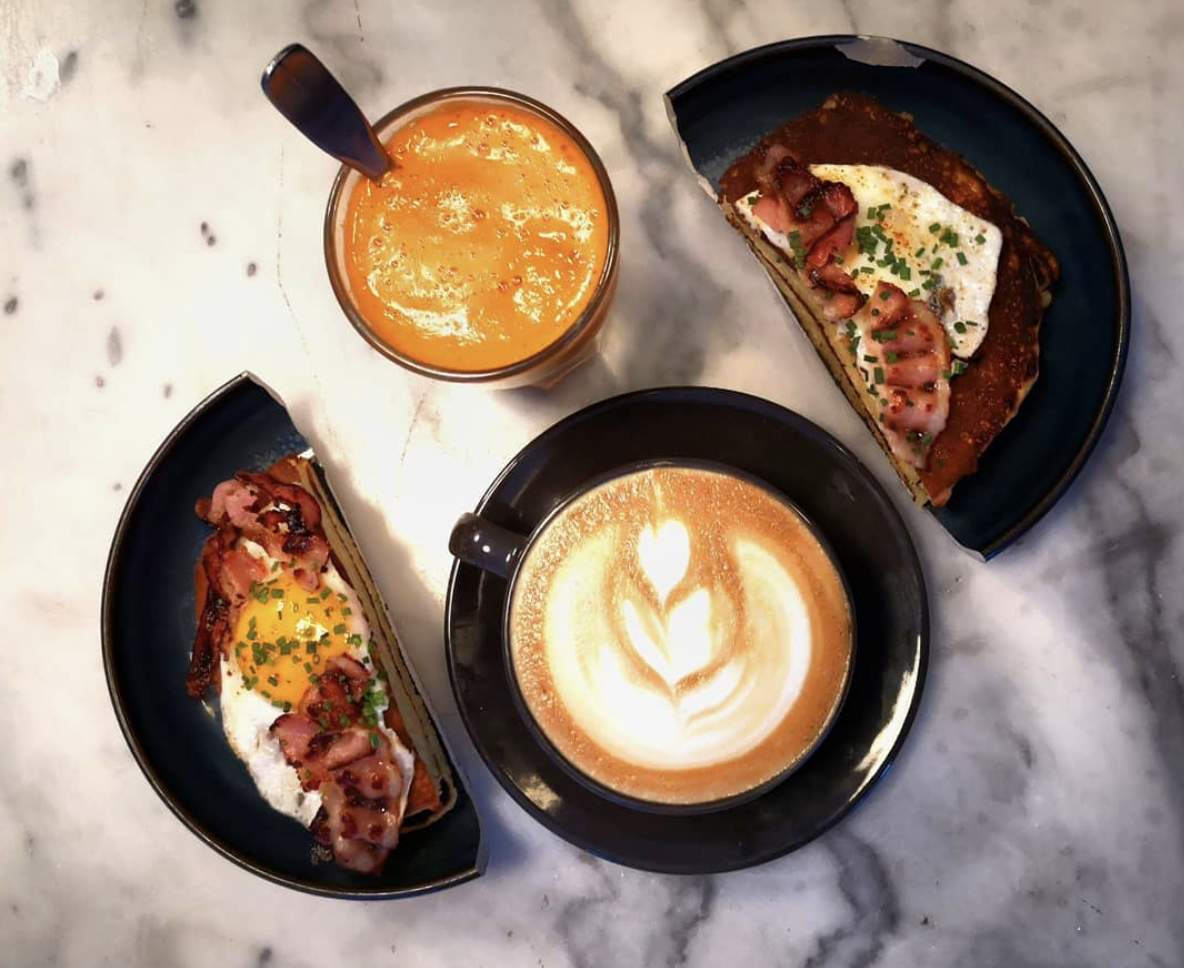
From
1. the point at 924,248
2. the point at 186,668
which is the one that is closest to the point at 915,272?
the point at 924,248

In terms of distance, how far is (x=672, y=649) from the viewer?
6.45ft

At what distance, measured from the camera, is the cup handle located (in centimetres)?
203

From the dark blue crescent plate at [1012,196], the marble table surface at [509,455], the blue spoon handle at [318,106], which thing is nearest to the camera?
the blue spoon handle at [318,106]

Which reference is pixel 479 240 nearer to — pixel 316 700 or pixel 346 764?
pixel 316 700

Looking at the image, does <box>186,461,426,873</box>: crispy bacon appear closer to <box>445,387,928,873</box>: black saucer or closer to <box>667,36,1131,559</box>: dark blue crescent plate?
<box>445,387,928,873</box>: black saucer

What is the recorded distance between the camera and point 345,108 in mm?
1934

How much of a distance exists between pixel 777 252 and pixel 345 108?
974 millimetres

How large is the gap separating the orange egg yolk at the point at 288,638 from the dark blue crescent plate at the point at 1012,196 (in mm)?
1307

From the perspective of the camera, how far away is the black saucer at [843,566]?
209 cm

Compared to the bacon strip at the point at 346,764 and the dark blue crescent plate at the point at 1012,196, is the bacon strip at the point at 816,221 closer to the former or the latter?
the dark blue crescent plate at the point at 1012,196

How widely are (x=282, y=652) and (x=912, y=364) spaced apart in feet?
4.82

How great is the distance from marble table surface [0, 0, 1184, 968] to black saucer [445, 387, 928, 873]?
0.25 m

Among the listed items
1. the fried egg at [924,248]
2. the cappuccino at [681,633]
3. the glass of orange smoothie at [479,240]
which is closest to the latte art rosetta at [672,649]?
the cappuccino at [681,633]

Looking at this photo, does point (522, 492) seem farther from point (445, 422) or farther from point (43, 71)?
point (43, 71)
